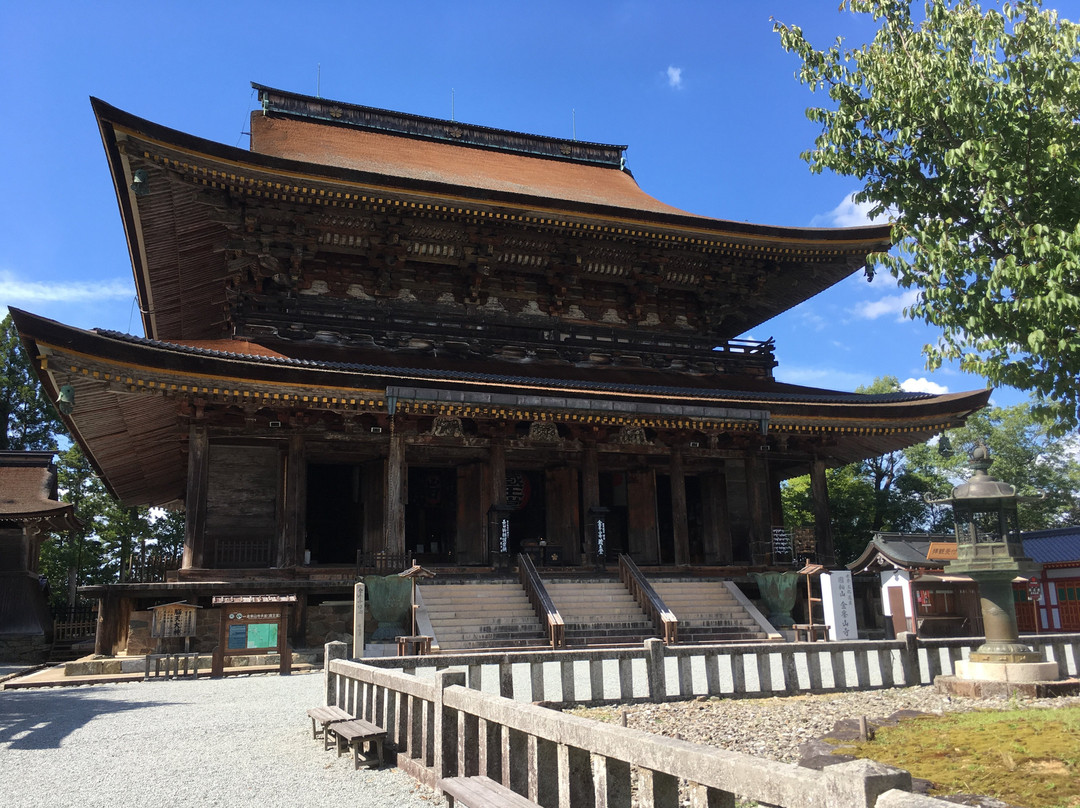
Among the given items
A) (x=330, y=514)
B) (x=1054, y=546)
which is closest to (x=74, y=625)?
(x=330, y=514)

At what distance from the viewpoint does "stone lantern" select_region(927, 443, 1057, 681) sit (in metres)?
10.8

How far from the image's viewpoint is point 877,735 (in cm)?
765

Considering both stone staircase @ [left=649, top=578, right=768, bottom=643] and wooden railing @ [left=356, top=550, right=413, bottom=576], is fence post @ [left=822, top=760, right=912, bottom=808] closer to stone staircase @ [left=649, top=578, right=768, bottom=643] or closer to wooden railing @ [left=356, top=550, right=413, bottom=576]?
stone staircase @ [left=649, top=578, right=768, bottom=643]

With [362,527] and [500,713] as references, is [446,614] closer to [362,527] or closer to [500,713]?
[362,527]

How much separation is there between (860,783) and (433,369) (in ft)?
50.9

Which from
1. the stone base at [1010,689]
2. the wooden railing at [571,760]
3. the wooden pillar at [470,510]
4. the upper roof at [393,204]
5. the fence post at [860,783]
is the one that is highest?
the upper roof at [393,204]

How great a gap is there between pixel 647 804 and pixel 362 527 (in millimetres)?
16472

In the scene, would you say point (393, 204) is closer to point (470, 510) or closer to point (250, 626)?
point (470, 510)

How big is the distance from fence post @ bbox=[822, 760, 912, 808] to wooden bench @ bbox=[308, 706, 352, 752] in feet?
18.7

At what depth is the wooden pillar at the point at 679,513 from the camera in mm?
18625

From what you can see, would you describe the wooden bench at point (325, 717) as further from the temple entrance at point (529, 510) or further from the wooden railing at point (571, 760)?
the temple entrance at point (529, 510)

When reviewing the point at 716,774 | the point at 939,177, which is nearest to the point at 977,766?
the point at 716,774

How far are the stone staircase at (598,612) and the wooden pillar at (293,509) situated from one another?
5230 millimetres

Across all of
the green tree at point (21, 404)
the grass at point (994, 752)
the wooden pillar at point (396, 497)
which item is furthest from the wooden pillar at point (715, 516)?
the green tree at point (21, 404)
